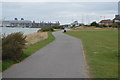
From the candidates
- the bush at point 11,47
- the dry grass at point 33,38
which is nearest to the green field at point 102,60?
the bush at point 11,47

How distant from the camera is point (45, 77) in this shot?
8391 mm

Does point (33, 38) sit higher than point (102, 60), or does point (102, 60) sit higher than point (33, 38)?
point (33, 38)

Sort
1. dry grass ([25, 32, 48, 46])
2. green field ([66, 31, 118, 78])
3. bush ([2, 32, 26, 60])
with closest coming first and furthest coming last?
green field ([66, 31, 118, 78]) → bush ([2, 32, 26, 60]) → dry grass ([25, 32, 48, 46])

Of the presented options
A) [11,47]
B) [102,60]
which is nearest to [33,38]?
[102,60]

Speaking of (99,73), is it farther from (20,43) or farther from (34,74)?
(20,43)

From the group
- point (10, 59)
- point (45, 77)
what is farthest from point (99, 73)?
point (10, 59)

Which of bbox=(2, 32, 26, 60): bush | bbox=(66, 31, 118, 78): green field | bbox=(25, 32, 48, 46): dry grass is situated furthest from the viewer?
bbox=(25, 32, 48, 46): dry grass

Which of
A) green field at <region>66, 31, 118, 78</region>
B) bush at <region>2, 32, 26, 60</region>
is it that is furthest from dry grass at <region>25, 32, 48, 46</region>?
bush at <region>2, 32, 26, 60</region>

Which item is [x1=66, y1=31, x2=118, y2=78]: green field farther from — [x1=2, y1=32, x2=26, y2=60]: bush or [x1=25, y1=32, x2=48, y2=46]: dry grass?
[x1=25, y1=32, x2=48, y2=46]: dry grass

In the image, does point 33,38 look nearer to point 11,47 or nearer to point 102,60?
point 102,60

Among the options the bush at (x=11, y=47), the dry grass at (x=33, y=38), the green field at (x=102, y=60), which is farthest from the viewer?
the dry grass at (x=33, y=38)

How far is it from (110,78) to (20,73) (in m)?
3.43

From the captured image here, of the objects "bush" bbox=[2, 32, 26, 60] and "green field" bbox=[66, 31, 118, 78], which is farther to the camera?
"bush" bbox=[2, 32, 26, 60]

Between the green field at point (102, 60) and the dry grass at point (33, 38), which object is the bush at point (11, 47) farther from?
the dry grass at point (33, 38)
